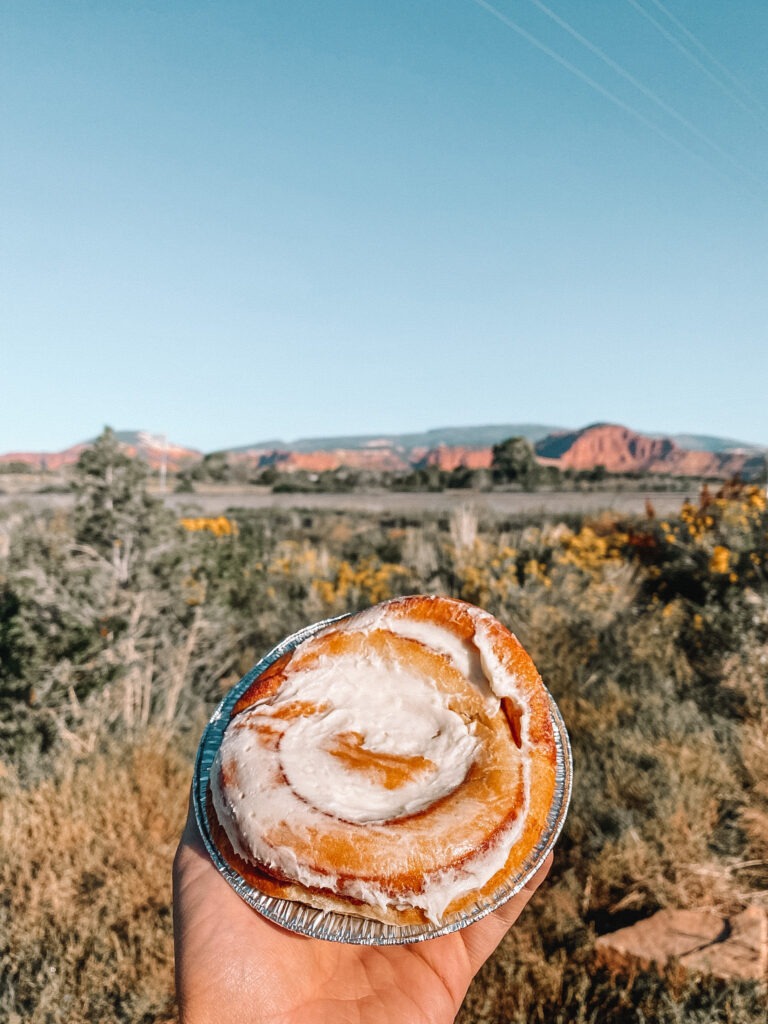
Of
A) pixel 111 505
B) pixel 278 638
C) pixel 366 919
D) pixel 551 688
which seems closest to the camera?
pixel 366 919

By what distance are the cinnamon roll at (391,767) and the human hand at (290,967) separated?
150 mm

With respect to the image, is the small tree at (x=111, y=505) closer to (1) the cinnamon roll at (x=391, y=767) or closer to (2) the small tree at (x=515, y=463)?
(1) the cinnamon roll at (x=391, y=767)

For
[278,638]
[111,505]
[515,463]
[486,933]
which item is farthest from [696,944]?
[515,463]

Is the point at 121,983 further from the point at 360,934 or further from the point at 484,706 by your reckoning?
the point at 484,706

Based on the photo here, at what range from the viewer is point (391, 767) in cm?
145

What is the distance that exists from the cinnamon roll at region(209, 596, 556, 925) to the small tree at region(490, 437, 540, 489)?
2729 centimetres

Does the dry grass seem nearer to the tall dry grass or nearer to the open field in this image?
the tall dry grass

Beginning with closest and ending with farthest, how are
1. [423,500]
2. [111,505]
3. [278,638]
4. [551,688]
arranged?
[551,688]
[111,505]
[278,638]
[423,500]

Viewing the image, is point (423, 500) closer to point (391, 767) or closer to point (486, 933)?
point (486, 933)

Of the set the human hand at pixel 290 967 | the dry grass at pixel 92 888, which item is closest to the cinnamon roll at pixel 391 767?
the human hand at pixel 290 967

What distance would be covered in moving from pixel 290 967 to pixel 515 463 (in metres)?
33.7

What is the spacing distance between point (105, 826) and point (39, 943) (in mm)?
644

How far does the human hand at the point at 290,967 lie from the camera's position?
1410 millimetres

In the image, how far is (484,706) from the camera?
1528 mm
